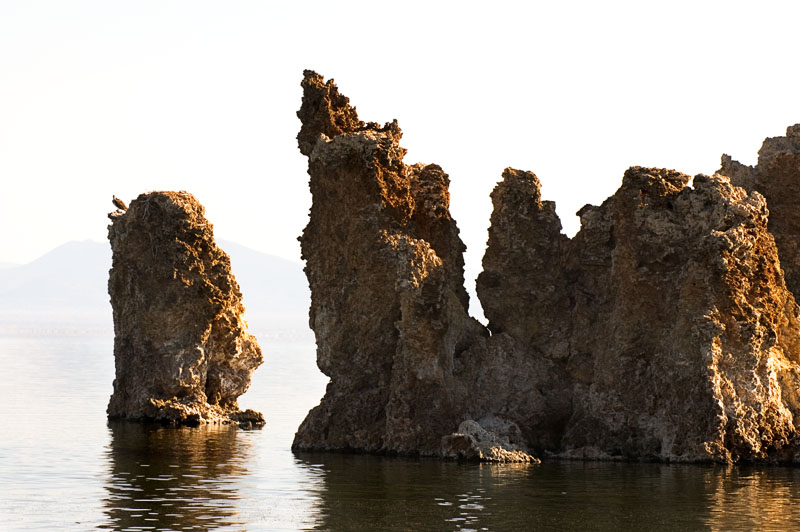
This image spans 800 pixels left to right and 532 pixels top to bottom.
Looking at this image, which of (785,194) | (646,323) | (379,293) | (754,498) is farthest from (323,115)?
(754,498)

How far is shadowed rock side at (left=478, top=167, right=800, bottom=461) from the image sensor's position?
51750 mm

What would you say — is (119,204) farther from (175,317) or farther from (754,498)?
(754,498)

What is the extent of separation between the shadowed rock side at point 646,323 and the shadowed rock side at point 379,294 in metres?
2.21

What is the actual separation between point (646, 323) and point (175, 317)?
81.2ft

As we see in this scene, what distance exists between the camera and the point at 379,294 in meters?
56.3

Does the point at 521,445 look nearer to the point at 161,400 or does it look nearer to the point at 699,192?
the point at 699,192

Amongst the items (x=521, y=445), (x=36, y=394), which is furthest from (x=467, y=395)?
(x=36, y=394)

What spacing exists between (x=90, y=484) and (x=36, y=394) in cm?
5090

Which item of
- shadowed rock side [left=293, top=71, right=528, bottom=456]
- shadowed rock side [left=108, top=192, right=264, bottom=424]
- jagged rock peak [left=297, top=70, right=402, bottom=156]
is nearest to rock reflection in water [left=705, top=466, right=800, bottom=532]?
shadowed rock side [left=293, top=71, right=528, bottom=456]

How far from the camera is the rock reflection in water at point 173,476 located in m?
40.1

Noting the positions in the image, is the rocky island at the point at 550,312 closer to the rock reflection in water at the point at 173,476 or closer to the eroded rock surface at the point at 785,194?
the eroded rock surface at the point at 785,194

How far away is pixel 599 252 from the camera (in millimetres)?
57750

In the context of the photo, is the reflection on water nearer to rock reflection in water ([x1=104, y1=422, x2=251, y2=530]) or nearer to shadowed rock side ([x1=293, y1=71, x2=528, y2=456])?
shadowed rock side ([x1=293, y1=71, x2=528, y2=456])

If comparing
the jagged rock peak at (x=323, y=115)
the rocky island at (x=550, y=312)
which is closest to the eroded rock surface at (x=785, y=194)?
the rocky island at (x=550, y=312)
